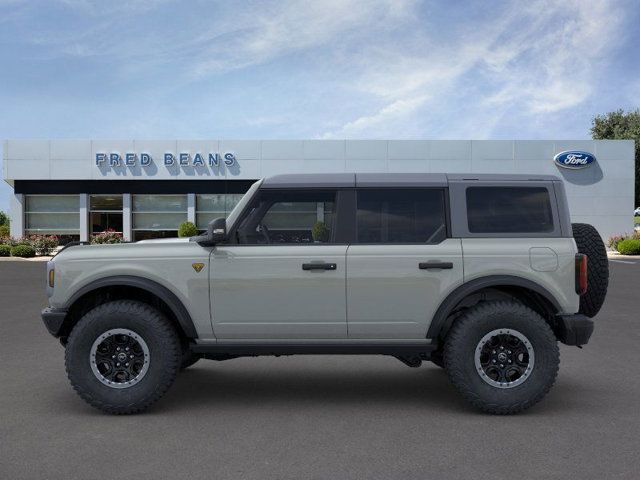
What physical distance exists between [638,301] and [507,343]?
985 centimetres

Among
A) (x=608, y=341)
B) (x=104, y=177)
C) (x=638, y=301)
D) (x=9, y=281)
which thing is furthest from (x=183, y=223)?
(x=608, y=341)

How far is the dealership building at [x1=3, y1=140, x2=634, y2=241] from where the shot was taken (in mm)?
39906

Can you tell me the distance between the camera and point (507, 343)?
205 inches

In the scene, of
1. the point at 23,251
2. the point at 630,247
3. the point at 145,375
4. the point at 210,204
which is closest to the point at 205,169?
the point at 210,204

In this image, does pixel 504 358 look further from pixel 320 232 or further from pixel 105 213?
pixel 105 213

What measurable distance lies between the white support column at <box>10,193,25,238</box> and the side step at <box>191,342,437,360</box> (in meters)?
40.8

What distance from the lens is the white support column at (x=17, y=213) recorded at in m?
41.5

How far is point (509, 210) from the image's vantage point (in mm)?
5398

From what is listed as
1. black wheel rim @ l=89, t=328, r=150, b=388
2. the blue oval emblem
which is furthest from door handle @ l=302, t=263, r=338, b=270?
the blue oval emblem

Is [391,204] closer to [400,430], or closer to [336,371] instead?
[400,430]

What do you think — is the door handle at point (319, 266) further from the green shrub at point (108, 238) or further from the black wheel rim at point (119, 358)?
the green shrub at point (108, 238)

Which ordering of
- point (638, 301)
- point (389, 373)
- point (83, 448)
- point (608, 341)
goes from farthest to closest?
point (638, 301)
point (608, 341)
point (389, 373)
point (83, 448)

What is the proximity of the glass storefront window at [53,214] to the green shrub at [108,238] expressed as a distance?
3.05 m

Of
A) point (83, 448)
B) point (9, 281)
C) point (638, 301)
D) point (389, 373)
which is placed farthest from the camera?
point (9, 281)
